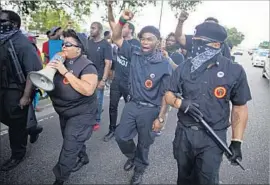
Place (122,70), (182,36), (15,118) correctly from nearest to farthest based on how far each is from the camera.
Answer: (15,118), (182,36), (122,70)

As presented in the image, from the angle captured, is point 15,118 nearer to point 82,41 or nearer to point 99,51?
point 82,41

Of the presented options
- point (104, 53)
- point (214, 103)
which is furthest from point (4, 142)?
point (214, 103)

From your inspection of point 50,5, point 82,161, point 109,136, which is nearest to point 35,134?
point 82,161

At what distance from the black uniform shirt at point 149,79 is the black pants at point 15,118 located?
4.34 ft

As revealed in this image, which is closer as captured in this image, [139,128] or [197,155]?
[197,155]

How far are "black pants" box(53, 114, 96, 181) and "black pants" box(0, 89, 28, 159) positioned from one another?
2.57 feet

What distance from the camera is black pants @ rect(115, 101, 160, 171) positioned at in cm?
313

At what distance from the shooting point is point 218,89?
88.5 inches

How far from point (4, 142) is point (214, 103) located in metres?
3.12

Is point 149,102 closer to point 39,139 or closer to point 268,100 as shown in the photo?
point 39,139

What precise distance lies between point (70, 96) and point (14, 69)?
873mm

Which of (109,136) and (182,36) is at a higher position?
(182,36)

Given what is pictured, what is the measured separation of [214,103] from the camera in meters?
2.28

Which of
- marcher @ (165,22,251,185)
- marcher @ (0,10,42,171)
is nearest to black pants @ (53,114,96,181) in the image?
marcher @ (0,10,42,171)
